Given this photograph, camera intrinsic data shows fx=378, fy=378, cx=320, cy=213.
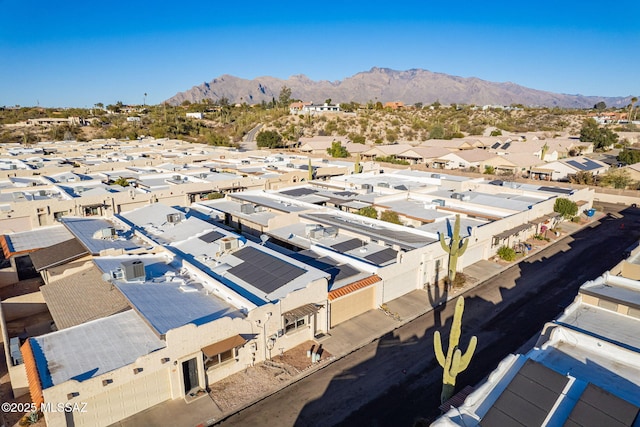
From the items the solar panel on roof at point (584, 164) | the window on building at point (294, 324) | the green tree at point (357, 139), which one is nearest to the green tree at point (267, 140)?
the green tree at point (357, 139)

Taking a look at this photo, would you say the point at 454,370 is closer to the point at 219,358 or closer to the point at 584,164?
the point at 219,358

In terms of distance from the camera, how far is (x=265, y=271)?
22.6 meters

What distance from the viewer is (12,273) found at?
92.4 ft

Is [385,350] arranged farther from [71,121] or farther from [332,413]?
[71,121]

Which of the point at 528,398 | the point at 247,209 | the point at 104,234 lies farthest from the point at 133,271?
the point at 528,398

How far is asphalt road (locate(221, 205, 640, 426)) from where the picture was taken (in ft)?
54.3

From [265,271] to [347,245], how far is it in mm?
7941

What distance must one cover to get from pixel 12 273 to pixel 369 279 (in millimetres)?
26431

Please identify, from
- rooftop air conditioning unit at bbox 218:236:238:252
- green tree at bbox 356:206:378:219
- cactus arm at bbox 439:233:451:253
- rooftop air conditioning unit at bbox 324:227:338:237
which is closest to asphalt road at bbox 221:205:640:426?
cactus arm at bbox 439:233:451:253

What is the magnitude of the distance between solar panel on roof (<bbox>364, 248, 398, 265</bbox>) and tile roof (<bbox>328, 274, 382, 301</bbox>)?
78.1 inches

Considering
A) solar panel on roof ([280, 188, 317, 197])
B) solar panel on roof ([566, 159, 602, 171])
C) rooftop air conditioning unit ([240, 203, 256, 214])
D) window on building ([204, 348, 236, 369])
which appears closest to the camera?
window on building ([204, 348, 236, 369])

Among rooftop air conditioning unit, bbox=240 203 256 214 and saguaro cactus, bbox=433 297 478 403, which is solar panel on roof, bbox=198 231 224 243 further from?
saguaro cactus, bbox=433 297 478 403

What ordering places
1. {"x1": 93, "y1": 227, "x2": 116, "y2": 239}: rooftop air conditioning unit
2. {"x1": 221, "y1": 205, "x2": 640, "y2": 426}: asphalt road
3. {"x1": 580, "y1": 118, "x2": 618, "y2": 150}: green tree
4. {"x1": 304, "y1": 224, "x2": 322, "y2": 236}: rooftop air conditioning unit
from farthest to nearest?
1. {"x1": 580, "y1": 118, "x2": 618, "y2": 150}: green tree
2. {"x1": 304, "y1": 224, "x2": 322, "y2": 236}: rooftop air conditioning unit
3. {"x1": 93, "y1": 227, "x2": 116, "y2": 239}: rooftop air conditioning unit
4. {"x1": 221, "y1": 205, "x2": 640, "y2": 426}: asphalt road

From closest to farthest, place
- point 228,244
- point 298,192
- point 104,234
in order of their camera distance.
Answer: point 228,244 < point 104,234 < point 298,192
